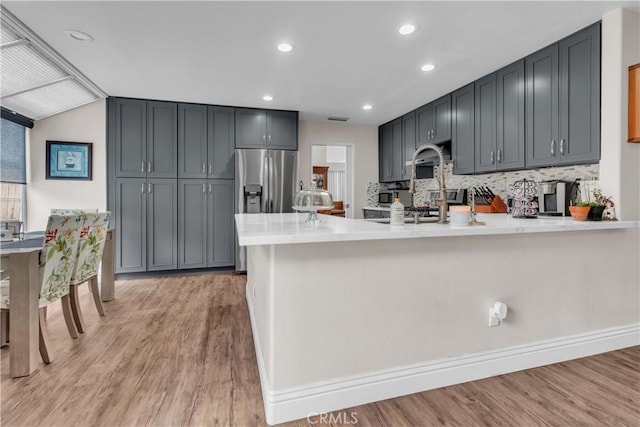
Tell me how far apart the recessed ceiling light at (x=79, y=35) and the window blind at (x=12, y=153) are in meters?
1.65

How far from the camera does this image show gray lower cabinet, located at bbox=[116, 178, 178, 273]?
13.4 feet

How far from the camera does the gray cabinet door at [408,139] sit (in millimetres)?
4621

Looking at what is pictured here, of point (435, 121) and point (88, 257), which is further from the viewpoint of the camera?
point (435, 121)

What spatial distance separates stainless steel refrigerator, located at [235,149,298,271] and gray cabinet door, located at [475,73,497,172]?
91.5 inches

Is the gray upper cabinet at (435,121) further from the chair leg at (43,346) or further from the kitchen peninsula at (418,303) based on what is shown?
the chair leg at (43,346)

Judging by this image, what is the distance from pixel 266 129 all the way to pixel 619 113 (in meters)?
3.76

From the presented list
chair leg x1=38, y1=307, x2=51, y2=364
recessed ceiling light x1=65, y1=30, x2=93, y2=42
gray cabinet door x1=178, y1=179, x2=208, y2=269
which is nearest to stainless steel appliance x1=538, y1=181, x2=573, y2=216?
chair leg x1=38, y1=307, x2=51, y2=364

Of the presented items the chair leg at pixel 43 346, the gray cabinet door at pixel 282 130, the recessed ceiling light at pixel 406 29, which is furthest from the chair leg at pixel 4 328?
the recessed ceiling light at pixel 406 29

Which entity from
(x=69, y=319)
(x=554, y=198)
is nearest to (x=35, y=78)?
(x=69, y=319)

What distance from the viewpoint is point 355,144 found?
5.63 metres

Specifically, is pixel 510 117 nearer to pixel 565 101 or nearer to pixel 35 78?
pixel 565 101

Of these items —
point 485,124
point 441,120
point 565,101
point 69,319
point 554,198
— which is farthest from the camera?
point 441,120

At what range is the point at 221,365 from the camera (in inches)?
76.7

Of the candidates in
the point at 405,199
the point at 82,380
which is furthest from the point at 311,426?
the point at 405,199
